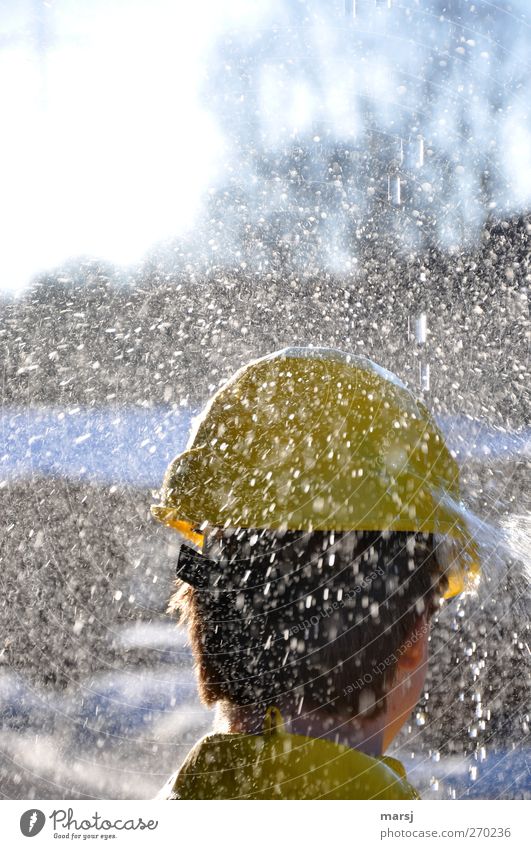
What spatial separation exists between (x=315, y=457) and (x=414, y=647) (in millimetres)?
153

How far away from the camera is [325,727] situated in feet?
1.40

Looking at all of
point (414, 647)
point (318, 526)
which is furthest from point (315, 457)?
point (414, 647)

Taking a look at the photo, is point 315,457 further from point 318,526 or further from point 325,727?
point 325,727

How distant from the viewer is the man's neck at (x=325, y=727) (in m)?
0.43

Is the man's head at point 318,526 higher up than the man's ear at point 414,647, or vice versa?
the man's head at point 318,526

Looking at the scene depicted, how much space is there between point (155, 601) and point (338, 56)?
0.78m

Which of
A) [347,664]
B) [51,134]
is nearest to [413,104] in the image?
[51,134]

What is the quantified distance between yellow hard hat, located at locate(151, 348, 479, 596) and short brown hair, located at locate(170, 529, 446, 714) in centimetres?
2

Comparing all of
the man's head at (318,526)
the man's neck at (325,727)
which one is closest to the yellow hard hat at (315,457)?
the man's head at (318,526)

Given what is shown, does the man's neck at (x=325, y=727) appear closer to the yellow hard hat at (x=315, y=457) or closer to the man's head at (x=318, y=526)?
the man's head at (x=318, y=526)

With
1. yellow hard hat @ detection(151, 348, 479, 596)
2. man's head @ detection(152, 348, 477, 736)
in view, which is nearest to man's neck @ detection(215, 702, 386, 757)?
man's head @ detection(152, 348, 477, 736)

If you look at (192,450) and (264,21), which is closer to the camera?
(192,450)

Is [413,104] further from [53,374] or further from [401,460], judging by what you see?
[53,374]

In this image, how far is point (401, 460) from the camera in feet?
1.50
